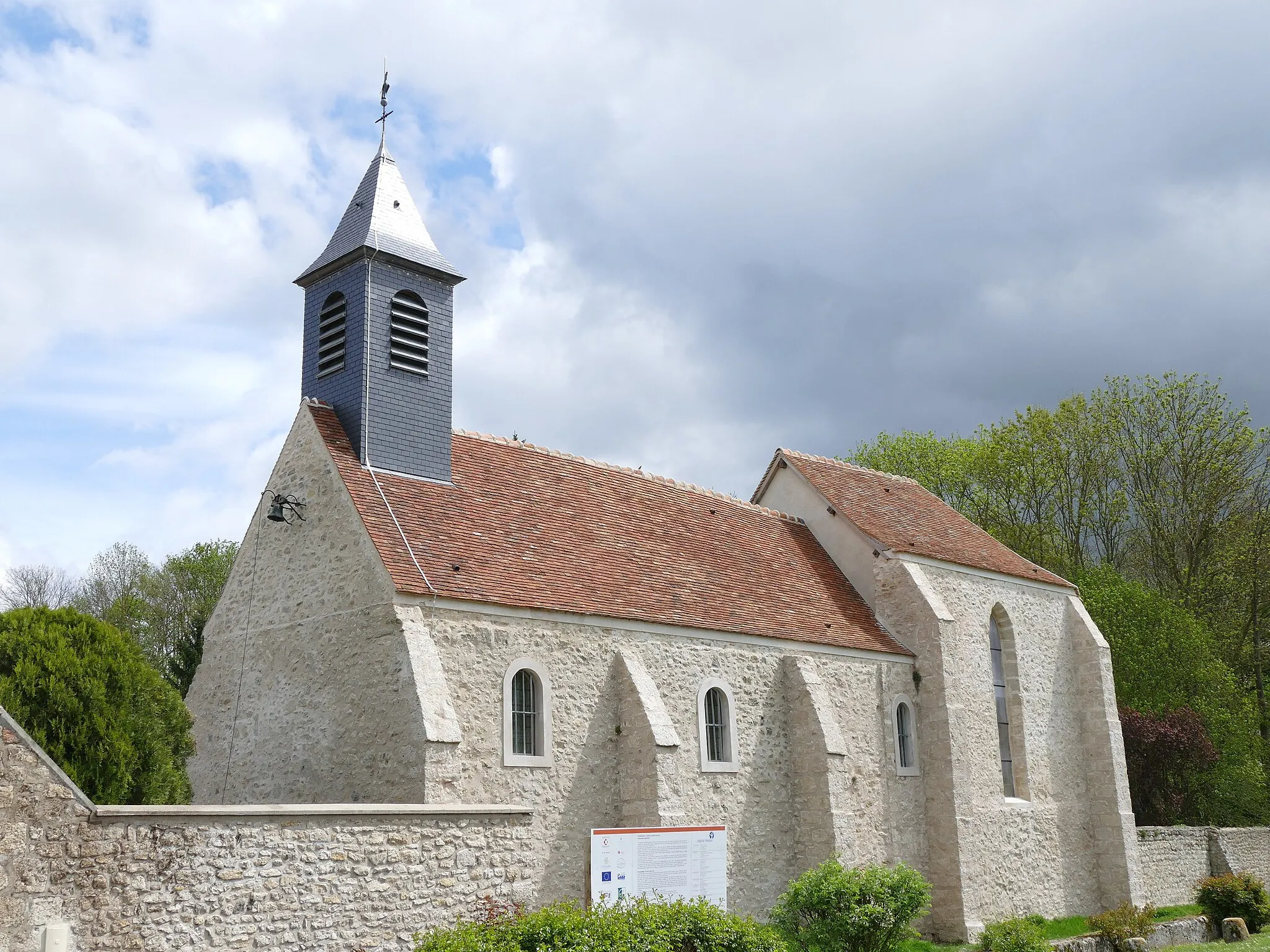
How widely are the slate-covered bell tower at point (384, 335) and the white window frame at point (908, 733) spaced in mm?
9924

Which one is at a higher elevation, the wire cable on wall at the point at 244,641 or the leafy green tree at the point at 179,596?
the leafy green tree at the point at 179,596

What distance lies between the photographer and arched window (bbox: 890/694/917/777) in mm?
21750

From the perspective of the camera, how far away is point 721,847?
51.7ft

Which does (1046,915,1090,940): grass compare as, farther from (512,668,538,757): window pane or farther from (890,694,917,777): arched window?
(512,668,538,757): window pane

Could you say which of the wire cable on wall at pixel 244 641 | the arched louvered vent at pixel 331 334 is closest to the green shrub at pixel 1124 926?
the wire cable on wall at pixel 244 641

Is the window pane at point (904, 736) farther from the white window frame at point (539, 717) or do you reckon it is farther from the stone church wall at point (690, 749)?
the white window frame at point (539, 717)

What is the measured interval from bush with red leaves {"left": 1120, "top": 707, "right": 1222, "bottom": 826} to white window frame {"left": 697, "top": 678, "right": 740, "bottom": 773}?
52.6 ft

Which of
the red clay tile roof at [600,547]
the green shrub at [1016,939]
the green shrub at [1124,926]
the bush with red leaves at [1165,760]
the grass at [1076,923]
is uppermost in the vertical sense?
the red clay tile roof at [600,547]

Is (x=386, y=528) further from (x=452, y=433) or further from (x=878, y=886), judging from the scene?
(x=878, y=886)

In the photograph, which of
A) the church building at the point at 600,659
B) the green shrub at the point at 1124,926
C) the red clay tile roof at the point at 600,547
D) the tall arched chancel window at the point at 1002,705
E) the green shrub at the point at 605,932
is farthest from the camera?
the tall arched chancel window at the point at 1002,705

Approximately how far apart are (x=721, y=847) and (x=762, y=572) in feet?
25.4

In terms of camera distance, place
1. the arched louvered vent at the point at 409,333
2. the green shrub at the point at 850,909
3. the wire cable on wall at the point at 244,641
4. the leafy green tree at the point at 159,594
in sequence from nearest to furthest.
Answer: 1. the green shrub at the point at 850,909
2. the wire cable on wall at the point at 244,641
3. the arched louvered vent at the point at 409,333
4. the leafy green tree at the point at 159,594

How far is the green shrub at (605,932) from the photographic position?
33.7 feet

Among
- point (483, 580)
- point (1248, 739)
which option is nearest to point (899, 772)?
point (483, 580)
